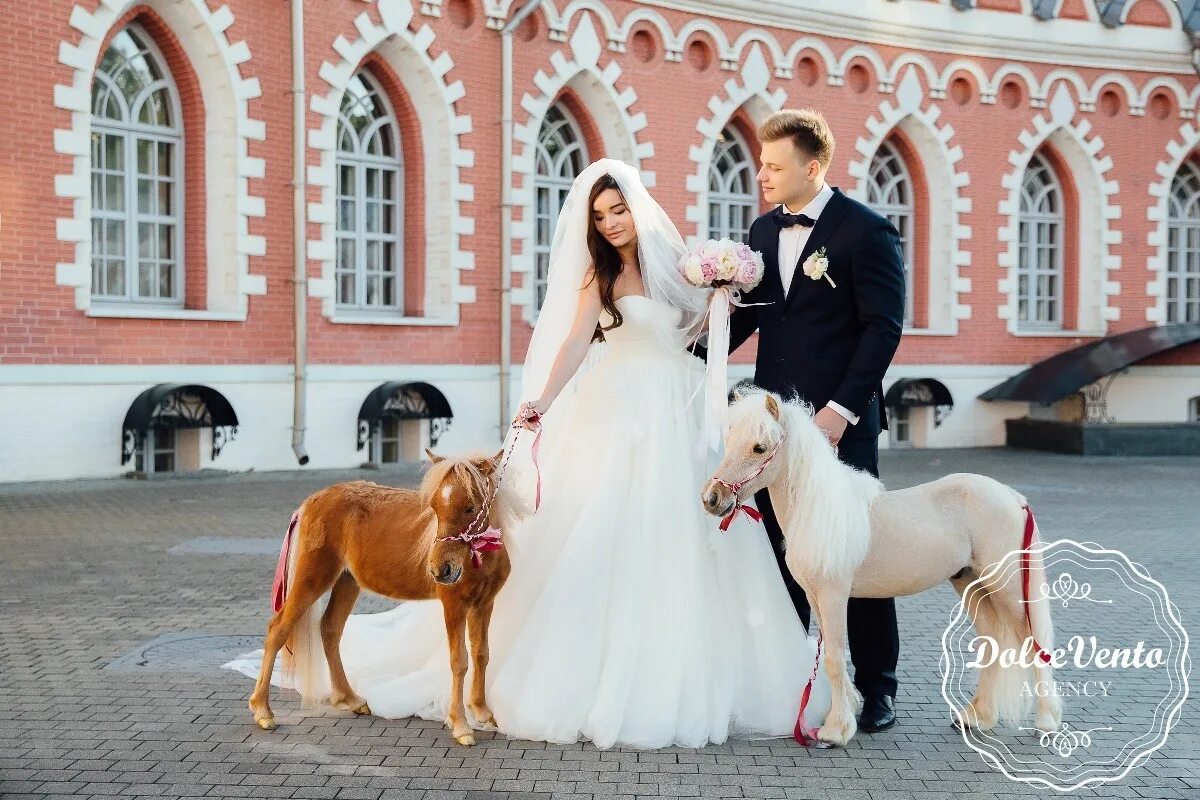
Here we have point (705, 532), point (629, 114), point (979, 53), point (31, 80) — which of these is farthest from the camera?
point (979, 53)

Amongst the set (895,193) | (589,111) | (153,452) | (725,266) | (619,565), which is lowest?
(153,452)

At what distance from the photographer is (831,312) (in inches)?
213

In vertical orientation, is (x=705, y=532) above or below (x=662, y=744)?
above

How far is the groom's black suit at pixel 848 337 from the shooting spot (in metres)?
5.31

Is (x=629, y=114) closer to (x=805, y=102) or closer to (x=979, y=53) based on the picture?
(x=805, y=102)

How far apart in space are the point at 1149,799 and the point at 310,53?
13690 mm

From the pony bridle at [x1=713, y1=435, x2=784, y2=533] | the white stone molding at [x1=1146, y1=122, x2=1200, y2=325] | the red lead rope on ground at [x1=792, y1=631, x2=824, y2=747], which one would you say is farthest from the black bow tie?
the white stone molding at [x1=1146, y1=122, x2=1200, y2=325]

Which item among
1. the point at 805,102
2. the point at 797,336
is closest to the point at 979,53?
the point at 805,102

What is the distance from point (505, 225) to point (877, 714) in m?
13.0

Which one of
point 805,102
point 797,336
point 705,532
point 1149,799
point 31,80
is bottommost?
point 1149,799

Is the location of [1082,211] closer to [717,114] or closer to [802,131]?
[717,114]

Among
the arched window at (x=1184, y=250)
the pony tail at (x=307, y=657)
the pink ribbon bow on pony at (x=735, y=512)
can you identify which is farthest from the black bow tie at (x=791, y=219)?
the arched window at (x=1184, y=250)

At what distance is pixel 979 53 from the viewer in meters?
22.1

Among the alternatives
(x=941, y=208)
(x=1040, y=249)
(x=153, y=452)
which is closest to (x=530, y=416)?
(x=153, y=452)
